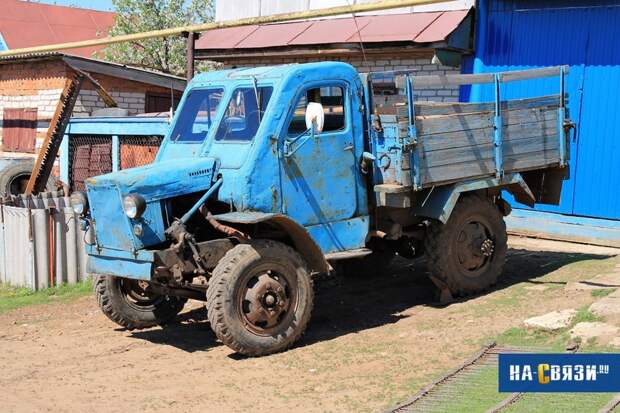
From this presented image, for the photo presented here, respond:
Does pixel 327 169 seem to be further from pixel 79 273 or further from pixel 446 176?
pixel 79 273

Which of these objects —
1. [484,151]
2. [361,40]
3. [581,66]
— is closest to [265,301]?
[484,151]

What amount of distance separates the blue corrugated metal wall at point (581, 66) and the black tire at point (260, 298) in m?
5.84

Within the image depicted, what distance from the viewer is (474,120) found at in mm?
9094

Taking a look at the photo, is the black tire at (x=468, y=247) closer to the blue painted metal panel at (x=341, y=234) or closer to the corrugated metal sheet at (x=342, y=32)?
the blue painted metal panel at (x=341, y=234)

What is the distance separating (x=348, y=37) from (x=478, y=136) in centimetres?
561

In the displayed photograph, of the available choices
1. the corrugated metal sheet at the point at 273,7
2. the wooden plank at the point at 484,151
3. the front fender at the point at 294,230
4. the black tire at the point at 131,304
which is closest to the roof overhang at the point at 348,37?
the corrugated metal sheet at the point at 273,7

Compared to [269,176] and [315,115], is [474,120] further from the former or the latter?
[269,176]

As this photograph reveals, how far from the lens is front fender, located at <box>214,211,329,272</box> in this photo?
752 cm

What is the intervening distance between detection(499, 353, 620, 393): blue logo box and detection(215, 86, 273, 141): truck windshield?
126 inches

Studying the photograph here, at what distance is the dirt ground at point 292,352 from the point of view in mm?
6719

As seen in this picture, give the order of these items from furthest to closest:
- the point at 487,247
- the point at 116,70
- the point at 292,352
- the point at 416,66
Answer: the point at 116,70
the point at 416,66
the point at 487,247
the point at 292,352

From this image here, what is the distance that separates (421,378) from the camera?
Result: 22.6 ft

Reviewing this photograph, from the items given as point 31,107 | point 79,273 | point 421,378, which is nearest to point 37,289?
point 79,273

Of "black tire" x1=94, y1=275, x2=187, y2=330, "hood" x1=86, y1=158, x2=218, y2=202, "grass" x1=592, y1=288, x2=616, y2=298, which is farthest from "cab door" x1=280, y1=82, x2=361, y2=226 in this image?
"grass" x1=592, y1=288, x2=616, y2=298
